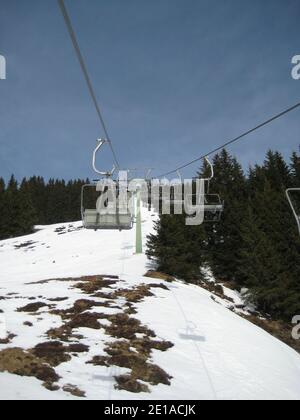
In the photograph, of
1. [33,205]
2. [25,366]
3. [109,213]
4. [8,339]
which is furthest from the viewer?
[33,205]

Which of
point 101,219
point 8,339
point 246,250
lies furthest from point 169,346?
point 246,250

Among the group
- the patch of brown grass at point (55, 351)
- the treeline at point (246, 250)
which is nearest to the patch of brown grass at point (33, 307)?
the patch of brown grass at point (55, 351)

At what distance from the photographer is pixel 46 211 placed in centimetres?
10625

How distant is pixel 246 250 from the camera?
104ft

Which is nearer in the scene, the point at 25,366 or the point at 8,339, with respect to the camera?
the point at 25,366

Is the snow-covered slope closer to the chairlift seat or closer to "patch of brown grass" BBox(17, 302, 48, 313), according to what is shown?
"patch of brown grass" BBox(17, 302, 48, 313)

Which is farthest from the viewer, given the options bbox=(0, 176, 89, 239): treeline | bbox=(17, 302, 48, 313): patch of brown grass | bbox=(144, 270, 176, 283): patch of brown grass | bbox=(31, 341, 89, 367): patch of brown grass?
bbox=(0, 176, 89, 239): treeline

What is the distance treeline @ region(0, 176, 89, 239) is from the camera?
75.5 metres

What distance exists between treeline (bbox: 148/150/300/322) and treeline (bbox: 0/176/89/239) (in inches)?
1837

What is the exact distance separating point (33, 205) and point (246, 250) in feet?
254

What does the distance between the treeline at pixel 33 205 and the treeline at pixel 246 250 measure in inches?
1837

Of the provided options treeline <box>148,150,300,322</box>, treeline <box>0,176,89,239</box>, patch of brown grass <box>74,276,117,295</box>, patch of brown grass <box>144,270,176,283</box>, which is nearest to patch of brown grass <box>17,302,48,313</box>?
patch of brown grass <box>74,276,117,295</box>

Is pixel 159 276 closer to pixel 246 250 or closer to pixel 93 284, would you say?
pixel 93 284
